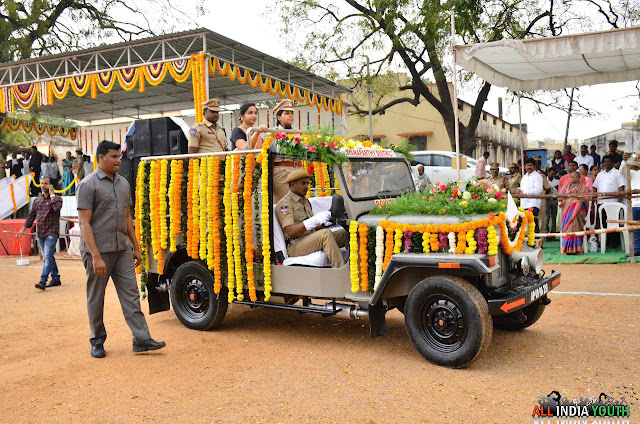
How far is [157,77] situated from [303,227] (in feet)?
30.9

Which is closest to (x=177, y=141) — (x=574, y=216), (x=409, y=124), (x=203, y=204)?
(x=203, y=204)

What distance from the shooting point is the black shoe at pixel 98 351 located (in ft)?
17.6

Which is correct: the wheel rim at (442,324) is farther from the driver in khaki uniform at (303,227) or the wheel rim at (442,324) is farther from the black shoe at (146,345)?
the black shoe at (146,345)

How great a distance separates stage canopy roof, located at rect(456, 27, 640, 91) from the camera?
8.54 metres

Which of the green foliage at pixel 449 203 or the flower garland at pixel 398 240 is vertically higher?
the green foliage at pixel 449 203

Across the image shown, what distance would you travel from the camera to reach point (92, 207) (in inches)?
205

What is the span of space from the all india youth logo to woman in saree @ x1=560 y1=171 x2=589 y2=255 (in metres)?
7.62

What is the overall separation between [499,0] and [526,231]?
1416 centimetres

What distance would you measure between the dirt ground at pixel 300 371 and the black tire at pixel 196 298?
153 mm

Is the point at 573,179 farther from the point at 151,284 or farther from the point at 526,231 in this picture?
the point at 151,284

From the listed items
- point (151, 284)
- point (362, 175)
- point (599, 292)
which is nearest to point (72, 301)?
point (151, 284)

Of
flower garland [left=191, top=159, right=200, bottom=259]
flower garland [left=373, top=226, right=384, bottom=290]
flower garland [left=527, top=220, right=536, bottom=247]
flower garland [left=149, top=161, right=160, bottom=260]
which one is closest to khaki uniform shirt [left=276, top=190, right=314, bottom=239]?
flower garland [left=373, top=226, right=384, bottom=290]

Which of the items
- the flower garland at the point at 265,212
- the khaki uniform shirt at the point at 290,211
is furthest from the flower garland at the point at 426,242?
the flower garland at the point at 265,212

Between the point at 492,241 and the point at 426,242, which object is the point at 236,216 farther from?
the point at 492,241
